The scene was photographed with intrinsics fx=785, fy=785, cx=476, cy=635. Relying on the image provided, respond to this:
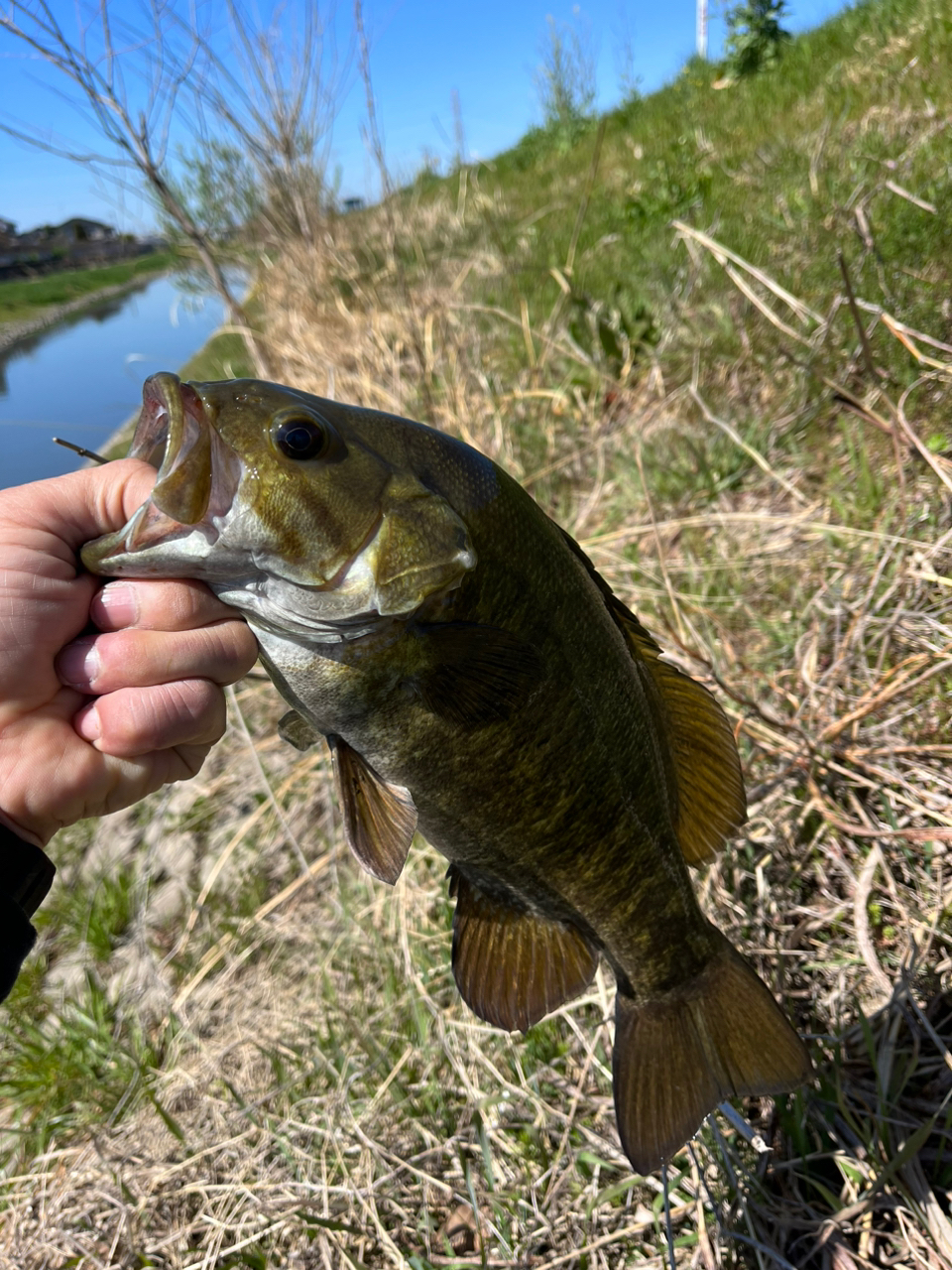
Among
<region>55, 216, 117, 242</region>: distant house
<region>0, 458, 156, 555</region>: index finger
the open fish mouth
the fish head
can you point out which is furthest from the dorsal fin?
<region>55, 216, 117, 242</region>: distant house

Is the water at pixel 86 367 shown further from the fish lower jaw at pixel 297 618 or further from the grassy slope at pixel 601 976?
the fish lower jaw at pixel 297 618

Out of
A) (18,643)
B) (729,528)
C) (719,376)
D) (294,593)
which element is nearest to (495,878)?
(294,593)

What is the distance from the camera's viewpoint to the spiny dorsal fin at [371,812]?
4.66ft

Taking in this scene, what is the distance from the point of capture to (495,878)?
1548mm

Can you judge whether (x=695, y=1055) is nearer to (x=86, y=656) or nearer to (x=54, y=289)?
(x=86, y=656)

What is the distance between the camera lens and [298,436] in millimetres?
1270

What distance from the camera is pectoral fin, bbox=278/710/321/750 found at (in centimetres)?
157


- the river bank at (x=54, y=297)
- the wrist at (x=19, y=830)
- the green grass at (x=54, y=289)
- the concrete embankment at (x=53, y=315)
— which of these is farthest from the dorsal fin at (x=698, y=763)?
the green grass at (x=54, y=289)

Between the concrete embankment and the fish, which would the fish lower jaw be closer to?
the fish

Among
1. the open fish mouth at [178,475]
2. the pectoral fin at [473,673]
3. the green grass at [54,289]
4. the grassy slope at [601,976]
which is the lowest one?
the grassy slope at [601,976]

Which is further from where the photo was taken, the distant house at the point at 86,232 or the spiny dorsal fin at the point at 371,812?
the distant house at the point at 86,232

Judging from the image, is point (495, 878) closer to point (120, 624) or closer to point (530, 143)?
point (120, 624)

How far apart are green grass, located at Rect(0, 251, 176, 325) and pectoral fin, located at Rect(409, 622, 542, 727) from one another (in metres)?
44.9

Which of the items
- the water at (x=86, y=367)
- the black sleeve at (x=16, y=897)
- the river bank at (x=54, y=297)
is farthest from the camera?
the river bank at (x=54, y=297)
